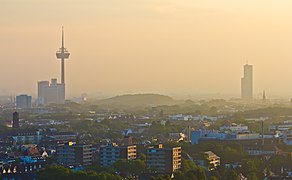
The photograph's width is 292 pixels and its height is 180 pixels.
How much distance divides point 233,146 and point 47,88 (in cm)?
12410

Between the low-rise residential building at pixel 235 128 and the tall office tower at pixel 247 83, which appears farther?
the tall office tower at pixel 247 83

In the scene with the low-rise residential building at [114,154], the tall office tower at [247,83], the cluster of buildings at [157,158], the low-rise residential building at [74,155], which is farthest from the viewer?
the tall office tower at [247,83]

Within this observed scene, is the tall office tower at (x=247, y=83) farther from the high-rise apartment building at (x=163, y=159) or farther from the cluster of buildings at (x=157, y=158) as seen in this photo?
the high-rise apartment building at (x=163, y=159)

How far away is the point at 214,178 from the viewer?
32.3 m

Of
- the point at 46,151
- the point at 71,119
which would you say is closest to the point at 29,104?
the point at 71,119

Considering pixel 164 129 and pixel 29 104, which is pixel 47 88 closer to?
pixel 29 104

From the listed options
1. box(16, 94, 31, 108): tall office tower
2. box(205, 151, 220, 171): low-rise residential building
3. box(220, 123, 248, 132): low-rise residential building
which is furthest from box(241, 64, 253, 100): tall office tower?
box(205, 151, 220, 171): low-rise residential building

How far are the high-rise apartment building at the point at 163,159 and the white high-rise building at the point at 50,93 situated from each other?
5052 inches

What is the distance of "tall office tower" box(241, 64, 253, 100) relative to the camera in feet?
602

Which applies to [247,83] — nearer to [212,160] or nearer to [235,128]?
[235,128]

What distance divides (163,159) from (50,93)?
440 ft

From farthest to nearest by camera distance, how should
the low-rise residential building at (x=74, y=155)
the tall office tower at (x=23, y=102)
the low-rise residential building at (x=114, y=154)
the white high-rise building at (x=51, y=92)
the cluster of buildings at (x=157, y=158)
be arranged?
the white high-rise building at (x=51, y=92)
the tall office tower at (x=23, y=102)
the low-rise residential building at (x=74, y=155)
the low-rise residential building at (x=114, y=154)
the cluster of buildings at (x=157, y=158)

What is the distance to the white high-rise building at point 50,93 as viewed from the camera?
169 meters

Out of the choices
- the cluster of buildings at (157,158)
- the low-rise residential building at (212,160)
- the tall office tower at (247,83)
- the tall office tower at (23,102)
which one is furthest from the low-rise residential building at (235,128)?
the tall office tower at (247,83)
